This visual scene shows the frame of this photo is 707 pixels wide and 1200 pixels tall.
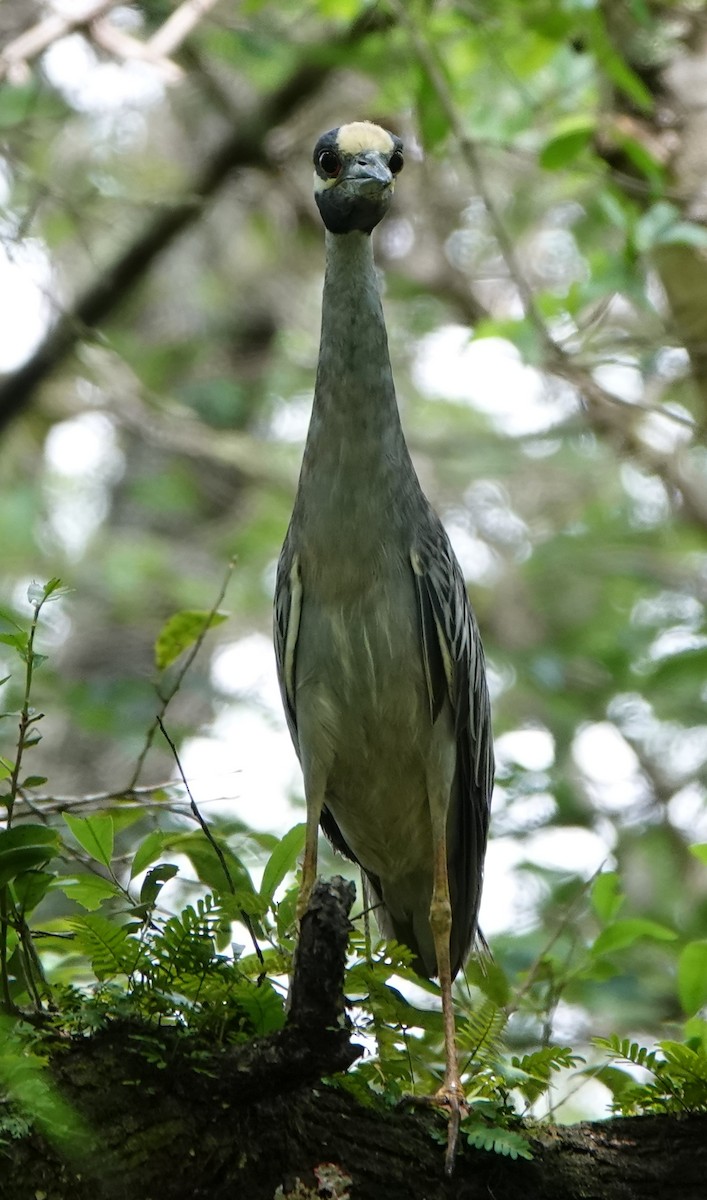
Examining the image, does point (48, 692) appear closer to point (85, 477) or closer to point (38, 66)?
point (38, 66)

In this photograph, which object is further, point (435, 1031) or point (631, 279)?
point (631, 279)

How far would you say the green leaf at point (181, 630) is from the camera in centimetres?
355

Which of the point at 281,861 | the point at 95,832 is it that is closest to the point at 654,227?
the point at 281,861

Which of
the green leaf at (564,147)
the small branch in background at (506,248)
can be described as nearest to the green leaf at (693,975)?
the small branch in background at (506,248)

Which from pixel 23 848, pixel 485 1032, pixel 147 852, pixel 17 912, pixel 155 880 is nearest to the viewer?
pixel 23 848

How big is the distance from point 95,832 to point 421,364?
7.42 metres

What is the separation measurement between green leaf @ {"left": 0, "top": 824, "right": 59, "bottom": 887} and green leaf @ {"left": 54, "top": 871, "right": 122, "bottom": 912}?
0.26 m

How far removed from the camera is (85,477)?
11039 mm

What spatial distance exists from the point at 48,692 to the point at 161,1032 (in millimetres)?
4480

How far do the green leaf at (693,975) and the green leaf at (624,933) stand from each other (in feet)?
0.26

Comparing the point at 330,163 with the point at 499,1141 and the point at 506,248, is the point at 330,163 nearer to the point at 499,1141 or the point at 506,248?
the point at 506,248

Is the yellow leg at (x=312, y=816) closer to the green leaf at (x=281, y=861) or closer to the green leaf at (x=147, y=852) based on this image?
the green leaf at (x=281, y=861)

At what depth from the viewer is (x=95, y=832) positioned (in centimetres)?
300

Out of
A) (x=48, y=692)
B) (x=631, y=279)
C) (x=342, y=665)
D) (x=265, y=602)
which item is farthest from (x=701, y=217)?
(x=265, y=602)
